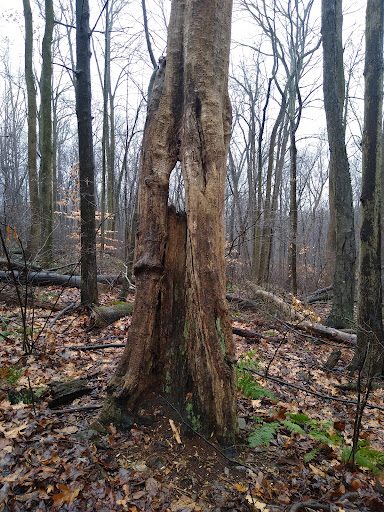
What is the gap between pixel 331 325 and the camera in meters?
7.52

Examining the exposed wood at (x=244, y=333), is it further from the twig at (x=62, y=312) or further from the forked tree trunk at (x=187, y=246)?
the forked tree trunk at (x=187, y=246)

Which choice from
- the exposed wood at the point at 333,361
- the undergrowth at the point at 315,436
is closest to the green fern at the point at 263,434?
the undergrowth at the point at 315,436

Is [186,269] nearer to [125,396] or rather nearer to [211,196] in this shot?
[211,196]

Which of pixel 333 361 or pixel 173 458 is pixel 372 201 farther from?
pixel 173 458

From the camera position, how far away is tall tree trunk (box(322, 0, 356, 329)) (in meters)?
7.36

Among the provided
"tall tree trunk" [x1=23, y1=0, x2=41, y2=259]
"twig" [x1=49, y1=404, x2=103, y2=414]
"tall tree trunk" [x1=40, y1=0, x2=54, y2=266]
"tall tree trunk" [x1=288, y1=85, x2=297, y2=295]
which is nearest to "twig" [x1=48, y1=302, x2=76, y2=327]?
"twig" [x1=49, y1=404, x2=103, y2=414]

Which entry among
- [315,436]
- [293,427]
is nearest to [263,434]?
[293,427]

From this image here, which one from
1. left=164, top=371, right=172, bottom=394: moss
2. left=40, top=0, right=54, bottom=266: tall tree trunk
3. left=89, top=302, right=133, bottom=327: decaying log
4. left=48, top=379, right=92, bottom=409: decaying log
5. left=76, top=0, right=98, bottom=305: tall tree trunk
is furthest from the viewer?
left=40, top=0, right=54, bottom=266: tall tree trunk

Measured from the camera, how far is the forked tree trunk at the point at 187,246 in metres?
2.91

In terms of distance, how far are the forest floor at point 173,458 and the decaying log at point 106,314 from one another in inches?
80.5

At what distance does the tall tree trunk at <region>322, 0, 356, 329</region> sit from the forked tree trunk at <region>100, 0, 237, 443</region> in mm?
5140

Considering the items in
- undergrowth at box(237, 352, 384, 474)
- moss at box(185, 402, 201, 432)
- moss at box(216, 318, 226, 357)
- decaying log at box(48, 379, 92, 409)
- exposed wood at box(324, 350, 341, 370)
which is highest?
moss at box(216, 318, 226, 357)

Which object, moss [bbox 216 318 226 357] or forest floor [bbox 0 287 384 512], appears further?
moss [bbox 216 318 226 357]

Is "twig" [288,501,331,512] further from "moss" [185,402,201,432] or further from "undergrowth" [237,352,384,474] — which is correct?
"moss" [185,402,201,432]
